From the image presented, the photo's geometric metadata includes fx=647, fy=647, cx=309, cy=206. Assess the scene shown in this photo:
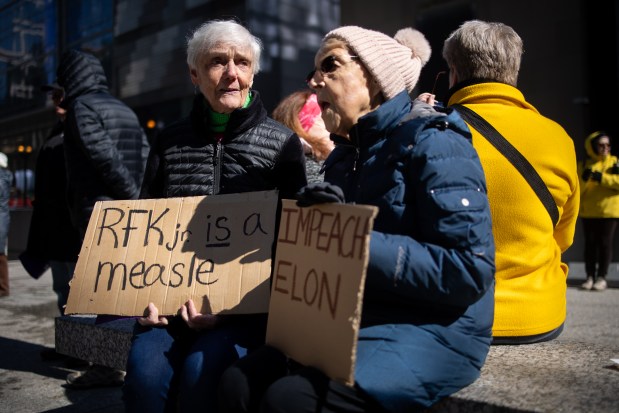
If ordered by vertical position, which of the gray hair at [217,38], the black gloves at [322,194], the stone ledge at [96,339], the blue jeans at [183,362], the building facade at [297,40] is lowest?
the stone ledge at [96,339]

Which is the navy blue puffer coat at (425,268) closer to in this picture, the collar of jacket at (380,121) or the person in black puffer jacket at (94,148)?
the collar of jacket at (380,121)

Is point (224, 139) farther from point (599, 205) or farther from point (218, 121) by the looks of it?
point (599, 205)

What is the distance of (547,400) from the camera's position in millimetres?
1827

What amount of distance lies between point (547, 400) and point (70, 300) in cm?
174

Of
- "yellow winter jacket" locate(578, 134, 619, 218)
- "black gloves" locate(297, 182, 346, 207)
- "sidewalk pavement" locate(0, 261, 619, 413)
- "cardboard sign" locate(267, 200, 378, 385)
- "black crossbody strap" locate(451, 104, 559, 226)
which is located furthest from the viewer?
"yellow winter jacket" locate(578, 134, 619, 218)

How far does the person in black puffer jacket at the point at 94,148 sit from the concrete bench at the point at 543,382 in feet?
8.58

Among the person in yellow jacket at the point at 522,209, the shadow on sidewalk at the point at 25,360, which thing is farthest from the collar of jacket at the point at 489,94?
the shadow on sidewalk at the point at 25,360

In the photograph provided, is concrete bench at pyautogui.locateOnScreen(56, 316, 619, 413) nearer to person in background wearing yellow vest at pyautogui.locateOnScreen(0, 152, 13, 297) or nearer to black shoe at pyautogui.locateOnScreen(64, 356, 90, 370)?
black shoe at pyautogui.locateOnScreen(64, 356, 90, 370)

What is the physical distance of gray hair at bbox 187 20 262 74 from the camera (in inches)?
107

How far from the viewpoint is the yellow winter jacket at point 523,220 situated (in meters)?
2.46

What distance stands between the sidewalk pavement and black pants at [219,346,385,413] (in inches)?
26.5

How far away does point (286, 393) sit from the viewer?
1782 millimetres

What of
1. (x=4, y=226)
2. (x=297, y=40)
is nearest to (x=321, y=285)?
(x=4, y=226)

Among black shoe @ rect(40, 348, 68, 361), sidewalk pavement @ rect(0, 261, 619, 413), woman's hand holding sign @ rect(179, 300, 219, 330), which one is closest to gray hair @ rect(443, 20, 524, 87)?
sidewalk pavement @ rect(0, 261, 619, 413)
